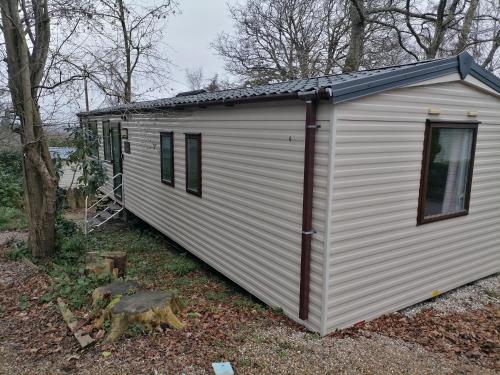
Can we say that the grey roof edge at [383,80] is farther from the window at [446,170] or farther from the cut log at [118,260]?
the cut log at [118,260]

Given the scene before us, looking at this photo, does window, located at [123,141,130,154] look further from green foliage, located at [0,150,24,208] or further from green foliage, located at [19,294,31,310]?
green foliage, located at [19,294,31,310]

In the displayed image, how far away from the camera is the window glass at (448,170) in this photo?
462 cm

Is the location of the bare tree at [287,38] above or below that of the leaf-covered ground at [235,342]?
above

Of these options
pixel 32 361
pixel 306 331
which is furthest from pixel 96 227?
pixel 306 331

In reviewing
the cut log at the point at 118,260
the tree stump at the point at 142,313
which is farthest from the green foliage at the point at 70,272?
the tree stump at the point at 142,313

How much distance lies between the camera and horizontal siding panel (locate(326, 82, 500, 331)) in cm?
390

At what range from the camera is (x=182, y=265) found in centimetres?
677

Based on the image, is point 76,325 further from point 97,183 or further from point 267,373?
point 97,183

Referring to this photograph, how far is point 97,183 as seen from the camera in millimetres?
10367

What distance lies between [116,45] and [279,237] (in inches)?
287

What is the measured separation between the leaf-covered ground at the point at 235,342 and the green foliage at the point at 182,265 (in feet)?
4.34

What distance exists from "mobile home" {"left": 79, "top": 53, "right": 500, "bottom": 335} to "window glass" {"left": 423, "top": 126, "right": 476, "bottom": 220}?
0.8 inches

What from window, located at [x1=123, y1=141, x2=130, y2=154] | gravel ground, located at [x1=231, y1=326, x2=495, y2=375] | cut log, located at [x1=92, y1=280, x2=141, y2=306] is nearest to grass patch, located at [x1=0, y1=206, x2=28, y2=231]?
window, located at [x1=123, y1=141, x2=130, y2=154]

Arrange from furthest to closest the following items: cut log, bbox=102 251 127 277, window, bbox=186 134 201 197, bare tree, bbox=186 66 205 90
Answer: bare tree, bbox=186 66 205 90
window, bbox=186 134 201 197
cut log, bbox=102 251 127 277
